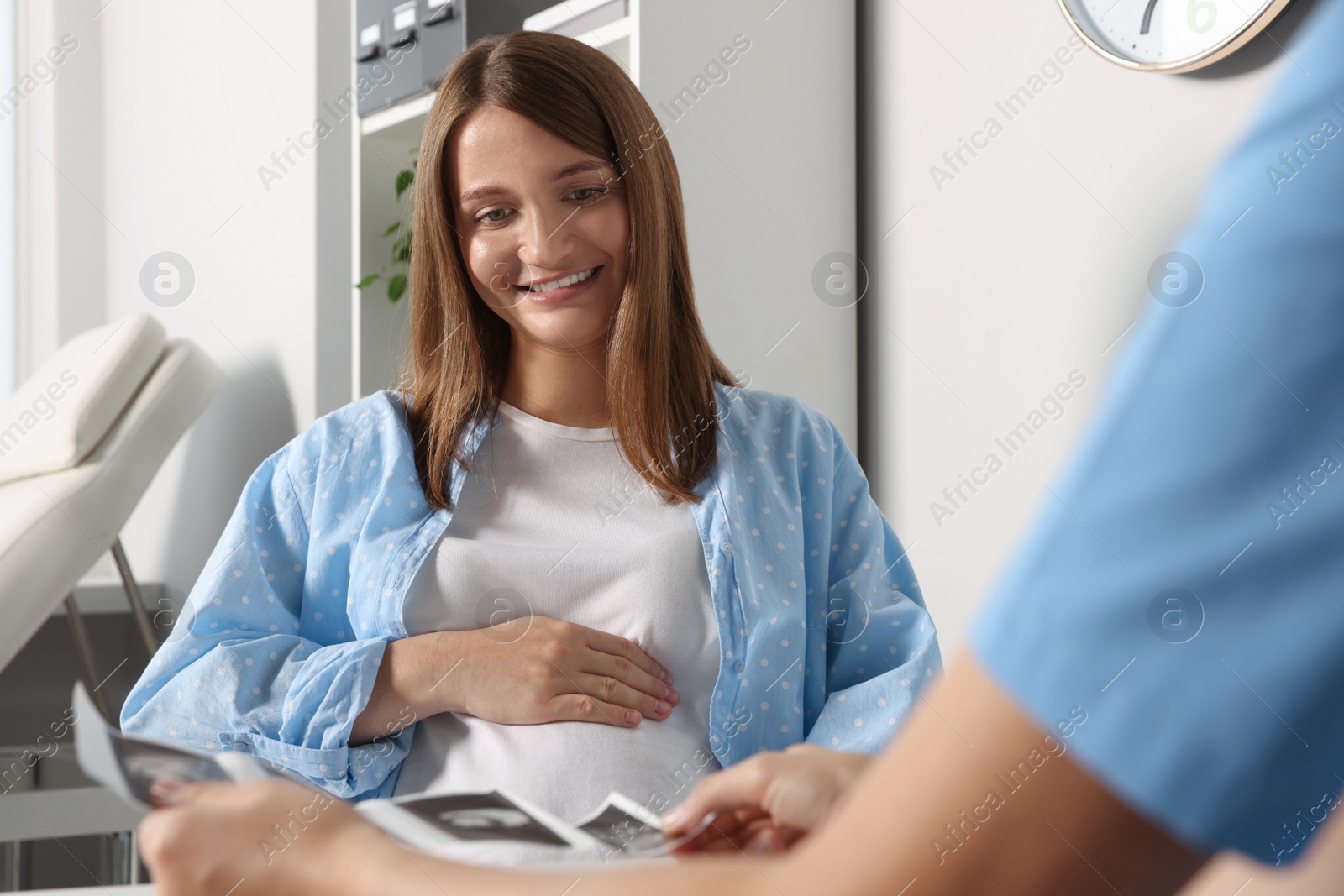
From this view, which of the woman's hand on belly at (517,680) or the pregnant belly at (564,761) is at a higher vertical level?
the woman's hand on belly at (517,680)

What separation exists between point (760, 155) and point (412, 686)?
81 cm

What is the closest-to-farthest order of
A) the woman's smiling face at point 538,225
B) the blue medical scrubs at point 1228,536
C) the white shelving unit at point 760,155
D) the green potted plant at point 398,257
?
1. the blue medical scrubs at point 1228,536
2. the woman's smiling face at point 538,225
3. the white shelving unit at point 760,155
4. the green potted plant at point 398,257

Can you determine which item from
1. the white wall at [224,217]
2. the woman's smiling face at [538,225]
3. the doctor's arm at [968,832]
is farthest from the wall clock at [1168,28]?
the white wall at [224,217]

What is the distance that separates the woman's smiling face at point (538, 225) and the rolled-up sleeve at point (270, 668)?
0.96 ft

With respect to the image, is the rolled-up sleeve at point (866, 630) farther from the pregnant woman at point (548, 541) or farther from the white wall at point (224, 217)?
the white wall at point (224, 217)

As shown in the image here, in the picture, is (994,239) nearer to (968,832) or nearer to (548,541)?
(548,541)

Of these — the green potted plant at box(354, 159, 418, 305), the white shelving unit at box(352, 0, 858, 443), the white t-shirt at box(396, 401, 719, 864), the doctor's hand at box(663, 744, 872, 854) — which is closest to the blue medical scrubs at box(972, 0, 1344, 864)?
the doctor's hand at box(663, 744, 872, 854)

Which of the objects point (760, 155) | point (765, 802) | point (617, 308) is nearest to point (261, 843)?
point (765, 802)

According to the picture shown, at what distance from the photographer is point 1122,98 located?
112 centimetres

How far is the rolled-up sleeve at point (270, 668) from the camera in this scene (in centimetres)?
99

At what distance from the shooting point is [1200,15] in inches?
40.3

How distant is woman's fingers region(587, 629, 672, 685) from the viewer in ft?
3.27

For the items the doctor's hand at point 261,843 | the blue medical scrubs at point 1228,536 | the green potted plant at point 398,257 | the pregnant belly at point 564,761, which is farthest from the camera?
the green potted plant at point 398,257

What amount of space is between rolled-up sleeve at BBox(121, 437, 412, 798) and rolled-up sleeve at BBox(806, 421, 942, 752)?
15.9 inches
